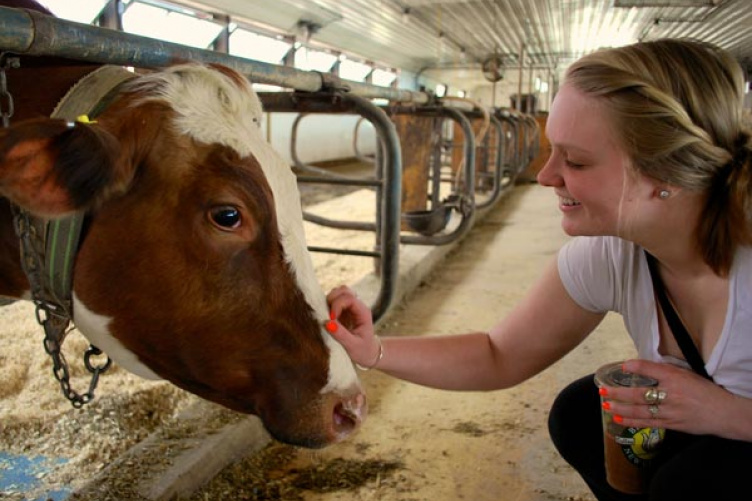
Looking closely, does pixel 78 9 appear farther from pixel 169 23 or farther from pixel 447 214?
pixel 447 214

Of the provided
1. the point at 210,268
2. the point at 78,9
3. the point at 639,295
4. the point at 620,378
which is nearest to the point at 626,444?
the point at 620,378

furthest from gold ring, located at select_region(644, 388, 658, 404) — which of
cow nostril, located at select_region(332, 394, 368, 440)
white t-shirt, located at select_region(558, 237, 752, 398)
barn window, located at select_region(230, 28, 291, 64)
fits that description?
barn window, located at select_region(230, 28, 291, 64)

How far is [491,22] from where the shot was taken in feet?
37.6

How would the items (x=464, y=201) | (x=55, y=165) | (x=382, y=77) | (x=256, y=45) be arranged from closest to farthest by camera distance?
1. (x=55, y=165)
2. (x=464, y=201)
3. (x=256, y=45)
4. (x=382, y=77)

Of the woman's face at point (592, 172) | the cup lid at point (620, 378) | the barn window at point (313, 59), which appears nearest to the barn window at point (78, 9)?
the barn window at point (313, 59)

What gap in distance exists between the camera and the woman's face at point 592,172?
3.78 feet

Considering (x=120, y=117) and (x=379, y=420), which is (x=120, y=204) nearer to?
(x=120, y=117)

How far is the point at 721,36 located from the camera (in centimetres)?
1269

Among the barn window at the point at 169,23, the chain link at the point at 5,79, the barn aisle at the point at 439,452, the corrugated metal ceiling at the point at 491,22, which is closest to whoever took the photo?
the chain link at the point at 5,79

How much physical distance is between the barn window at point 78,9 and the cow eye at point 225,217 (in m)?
6.30

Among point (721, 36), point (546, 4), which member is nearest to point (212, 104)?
point (546, 4)

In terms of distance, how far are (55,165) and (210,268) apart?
0.91 ft

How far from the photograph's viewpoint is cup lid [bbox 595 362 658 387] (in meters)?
1.14

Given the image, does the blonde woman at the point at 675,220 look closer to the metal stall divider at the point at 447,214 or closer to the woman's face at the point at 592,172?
the woman's face at the point at 592,172
